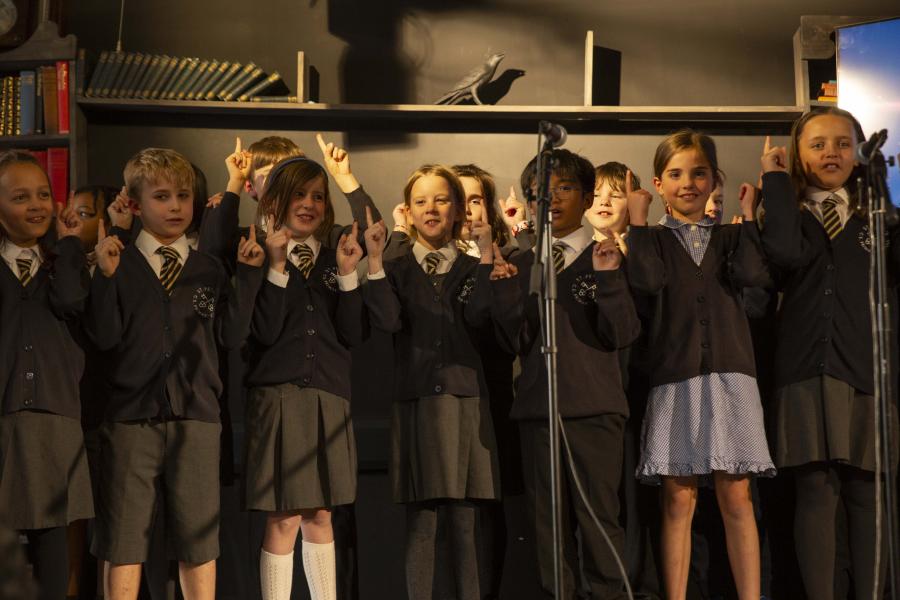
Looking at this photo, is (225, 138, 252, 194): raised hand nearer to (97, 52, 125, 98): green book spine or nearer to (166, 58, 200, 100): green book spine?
(166, 58, 200, 100): green book spine

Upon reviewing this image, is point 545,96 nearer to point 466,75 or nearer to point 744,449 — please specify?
point 466,75

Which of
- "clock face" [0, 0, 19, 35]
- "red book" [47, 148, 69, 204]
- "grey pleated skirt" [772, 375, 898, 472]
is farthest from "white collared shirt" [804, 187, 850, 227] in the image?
"clock face" [0, 0, 19, 35]

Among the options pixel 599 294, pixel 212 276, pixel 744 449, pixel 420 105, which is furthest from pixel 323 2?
pixel 744 449

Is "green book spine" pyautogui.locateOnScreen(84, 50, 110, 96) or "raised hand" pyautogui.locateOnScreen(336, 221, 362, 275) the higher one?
"green book spine" pyautogui.locateOnScreen(84, 50, 110, 96)

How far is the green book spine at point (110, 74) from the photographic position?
408 cm

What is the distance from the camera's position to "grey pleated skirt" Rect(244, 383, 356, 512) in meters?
2.99

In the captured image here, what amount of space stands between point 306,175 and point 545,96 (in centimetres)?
151

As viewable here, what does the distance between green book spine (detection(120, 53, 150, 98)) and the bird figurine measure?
1148mm

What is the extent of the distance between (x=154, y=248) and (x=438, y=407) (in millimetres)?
912

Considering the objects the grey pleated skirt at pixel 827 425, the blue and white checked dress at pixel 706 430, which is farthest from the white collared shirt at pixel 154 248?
the grey pleated skirt at pixel 827 425

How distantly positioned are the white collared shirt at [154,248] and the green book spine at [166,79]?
1.23m

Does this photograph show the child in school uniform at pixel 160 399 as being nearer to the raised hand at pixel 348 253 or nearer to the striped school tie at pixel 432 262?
the raised hand at pixel 348 253

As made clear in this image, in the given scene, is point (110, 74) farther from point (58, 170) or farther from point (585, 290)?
point (585, 290)

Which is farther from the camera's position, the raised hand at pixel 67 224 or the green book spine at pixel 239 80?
the green book spine at pixel 239 80
